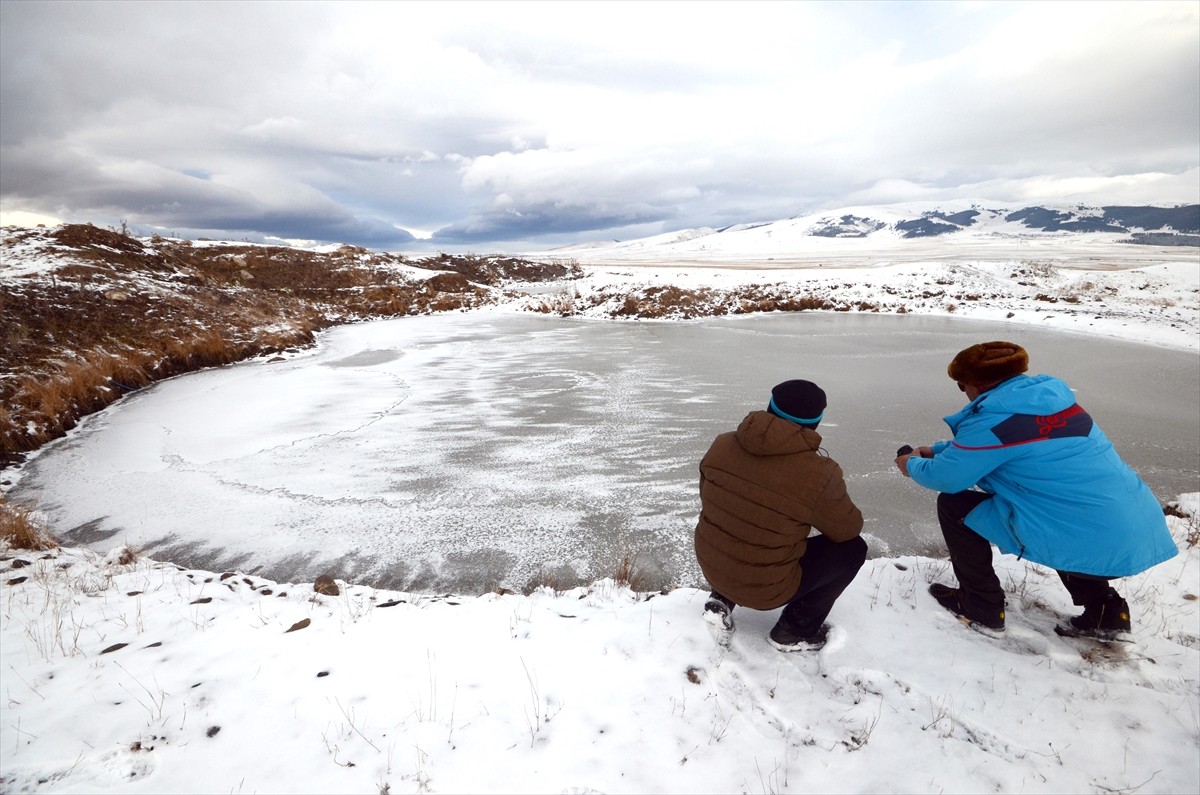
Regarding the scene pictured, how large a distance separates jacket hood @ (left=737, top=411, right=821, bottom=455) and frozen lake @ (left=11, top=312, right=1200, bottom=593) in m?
2.28

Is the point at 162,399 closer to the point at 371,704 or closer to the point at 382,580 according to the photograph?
the point at 382,580

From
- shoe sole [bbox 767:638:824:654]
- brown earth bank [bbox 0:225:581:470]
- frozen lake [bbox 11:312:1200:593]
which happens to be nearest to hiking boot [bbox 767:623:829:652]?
shoe sole [bbox 767:638:824:654]

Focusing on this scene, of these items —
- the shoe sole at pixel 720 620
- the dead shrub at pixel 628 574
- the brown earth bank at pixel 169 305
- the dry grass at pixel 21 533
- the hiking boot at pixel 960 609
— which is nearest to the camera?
the shoe sole at pixel 720 620

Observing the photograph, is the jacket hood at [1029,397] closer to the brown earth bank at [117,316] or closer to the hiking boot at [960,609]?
Result: the hiking boot at [960,609]

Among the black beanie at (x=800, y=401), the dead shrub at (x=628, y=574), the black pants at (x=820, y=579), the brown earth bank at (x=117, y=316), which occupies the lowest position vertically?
the dead shrub at (x=628, y=574)

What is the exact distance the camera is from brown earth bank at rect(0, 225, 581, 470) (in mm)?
9352

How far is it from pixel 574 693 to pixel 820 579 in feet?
5.06

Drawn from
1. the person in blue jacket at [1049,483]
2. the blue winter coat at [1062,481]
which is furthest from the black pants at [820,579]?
the blue winter coat at [1062,481]

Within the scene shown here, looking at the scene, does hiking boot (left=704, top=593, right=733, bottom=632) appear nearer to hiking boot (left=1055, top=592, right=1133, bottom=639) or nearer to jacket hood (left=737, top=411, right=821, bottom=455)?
→ jacket hood (left=737, top=411, right=821, bottom=455)

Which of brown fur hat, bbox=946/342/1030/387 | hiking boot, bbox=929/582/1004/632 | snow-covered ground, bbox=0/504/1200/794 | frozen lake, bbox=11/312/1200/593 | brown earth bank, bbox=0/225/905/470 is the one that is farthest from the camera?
brown earth bank, bbox=0/225/905/470

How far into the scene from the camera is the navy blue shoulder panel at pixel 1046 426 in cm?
273

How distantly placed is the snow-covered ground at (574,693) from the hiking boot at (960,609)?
0.07 metres

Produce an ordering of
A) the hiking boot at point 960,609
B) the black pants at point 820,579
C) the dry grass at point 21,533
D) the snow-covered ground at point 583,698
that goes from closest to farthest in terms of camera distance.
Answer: the snow-covered ground at point 583,698
the black pants at point 820,579
the hiking boot at point 960,609
the dry grass at point 21,533

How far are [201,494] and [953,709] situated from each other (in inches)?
298
